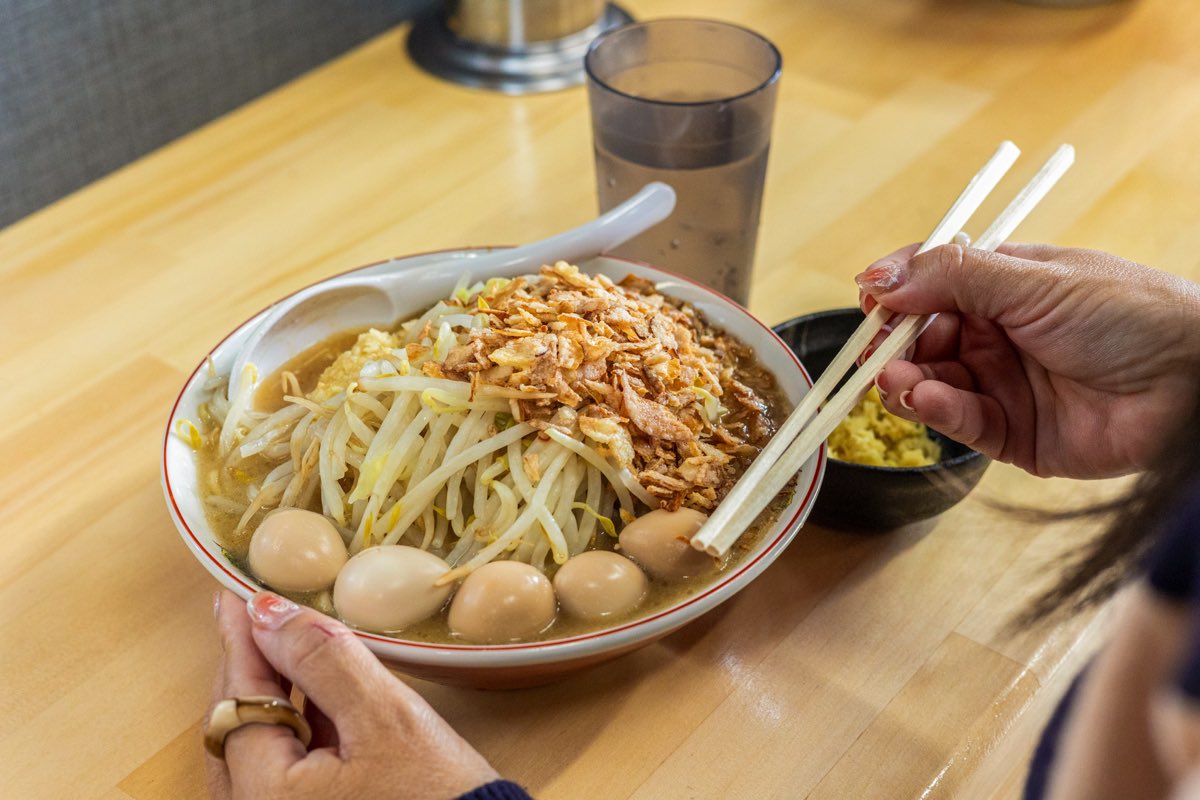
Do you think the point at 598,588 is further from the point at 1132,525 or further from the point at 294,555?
the point at 1132,525

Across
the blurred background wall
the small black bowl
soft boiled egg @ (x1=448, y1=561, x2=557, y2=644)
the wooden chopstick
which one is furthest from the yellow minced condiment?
the blurred background wall

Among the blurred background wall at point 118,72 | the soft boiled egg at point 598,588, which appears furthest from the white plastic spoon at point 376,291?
the blurred background wall at point 118,72

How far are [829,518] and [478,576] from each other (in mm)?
444

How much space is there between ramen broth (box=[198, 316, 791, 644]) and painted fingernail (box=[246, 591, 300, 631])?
7 cm

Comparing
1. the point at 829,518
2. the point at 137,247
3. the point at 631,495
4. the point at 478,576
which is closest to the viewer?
the point at 478,576

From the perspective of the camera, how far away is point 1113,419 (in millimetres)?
1071

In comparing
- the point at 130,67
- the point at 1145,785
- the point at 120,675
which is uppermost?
the point at 1145,785

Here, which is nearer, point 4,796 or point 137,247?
point 4,796

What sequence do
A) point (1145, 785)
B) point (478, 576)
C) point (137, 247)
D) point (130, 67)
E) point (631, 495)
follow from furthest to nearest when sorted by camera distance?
point (130, 67)
point (137, 247)
point (631, 495)
point (478, 576)
point (1145, 785)

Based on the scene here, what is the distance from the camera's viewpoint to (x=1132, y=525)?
0.63 metres

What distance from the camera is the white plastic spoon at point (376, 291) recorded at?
120cm

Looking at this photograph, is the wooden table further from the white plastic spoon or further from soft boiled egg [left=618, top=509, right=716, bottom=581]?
the white plastic spoon

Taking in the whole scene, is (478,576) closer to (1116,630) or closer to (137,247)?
(1116,630)

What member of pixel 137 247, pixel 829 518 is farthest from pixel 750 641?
pixel 137 247
